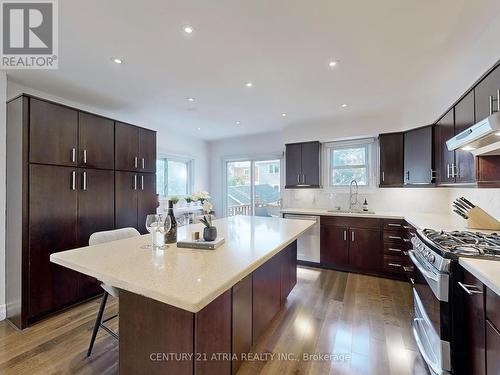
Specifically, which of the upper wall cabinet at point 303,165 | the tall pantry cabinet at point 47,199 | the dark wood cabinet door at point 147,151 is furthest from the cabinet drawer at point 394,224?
the tall pantry cabinet at point 47,199

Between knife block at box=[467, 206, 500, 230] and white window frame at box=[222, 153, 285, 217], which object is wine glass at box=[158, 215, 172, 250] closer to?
knife block at box=[467, 206, 500, 230]

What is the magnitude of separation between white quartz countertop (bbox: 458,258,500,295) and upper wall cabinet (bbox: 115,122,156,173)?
347 centimetres

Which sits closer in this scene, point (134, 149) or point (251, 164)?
point (134, 149)

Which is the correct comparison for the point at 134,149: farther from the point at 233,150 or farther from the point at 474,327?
the point at 474,327

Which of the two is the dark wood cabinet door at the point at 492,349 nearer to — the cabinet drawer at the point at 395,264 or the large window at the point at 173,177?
the cabinet drawer at the point at 395,264

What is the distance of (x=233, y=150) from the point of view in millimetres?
5797

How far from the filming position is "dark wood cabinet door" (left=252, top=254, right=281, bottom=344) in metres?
1.81

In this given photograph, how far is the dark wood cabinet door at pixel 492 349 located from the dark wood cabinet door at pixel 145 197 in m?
3.45

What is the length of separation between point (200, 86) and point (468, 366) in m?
3.38

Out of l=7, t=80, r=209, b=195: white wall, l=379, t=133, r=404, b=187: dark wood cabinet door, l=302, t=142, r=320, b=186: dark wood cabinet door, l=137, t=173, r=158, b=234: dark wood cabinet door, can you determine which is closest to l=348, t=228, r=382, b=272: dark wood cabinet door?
l=379, t=133, r=404, b=187: dark wood cabinet door

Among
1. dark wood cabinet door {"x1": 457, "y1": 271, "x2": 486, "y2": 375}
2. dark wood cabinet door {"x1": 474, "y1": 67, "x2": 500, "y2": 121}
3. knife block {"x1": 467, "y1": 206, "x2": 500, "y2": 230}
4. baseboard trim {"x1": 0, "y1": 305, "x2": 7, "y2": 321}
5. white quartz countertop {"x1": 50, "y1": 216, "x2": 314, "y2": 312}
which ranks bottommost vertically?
baseboard trim {"x1": 0, "y1": 305, "x2": 7, "y2": 321}

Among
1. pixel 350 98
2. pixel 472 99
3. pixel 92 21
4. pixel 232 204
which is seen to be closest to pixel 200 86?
pixel 92 21

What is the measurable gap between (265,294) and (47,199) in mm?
2369

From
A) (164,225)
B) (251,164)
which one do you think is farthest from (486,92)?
(251,164)
